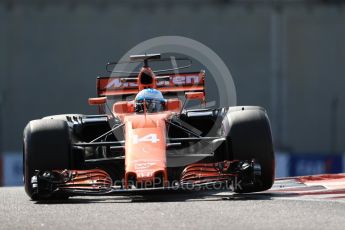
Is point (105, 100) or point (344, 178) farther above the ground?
point (105, 100)

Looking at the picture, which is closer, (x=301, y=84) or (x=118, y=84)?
(x=118, y=84)

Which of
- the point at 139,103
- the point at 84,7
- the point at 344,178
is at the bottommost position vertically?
the point at 344,178

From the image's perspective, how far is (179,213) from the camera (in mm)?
10305

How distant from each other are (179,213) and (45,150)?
251 cm

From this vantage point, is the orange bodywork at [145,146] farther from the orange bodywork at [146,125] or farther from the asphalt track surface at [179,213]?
the asphalt track surface at [179,213]

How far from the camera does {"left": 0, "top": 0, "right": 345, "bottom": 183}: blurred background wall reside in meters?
49.0

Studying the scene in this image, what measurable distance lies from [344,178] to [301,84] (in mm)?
36324

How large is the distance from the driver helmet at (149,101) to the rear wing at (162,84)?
1419 mm

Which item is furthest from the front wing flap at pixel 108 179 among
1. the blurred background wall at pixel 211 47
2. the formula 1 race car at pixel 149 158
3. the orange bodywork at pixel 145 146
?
the blurred background wall at pixel 211 47

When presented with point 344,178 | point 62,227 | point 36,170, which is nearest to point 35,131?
point 36,170

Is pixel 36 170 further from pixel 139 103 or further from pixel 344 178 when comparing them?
pixel 344 178

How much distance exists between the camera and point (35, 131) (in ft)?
40.3

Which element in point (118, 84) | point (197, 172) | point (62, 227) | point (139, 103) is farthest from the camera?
point (118, 84)

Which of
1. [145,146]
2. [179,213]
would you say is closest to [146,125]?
[145,146]
